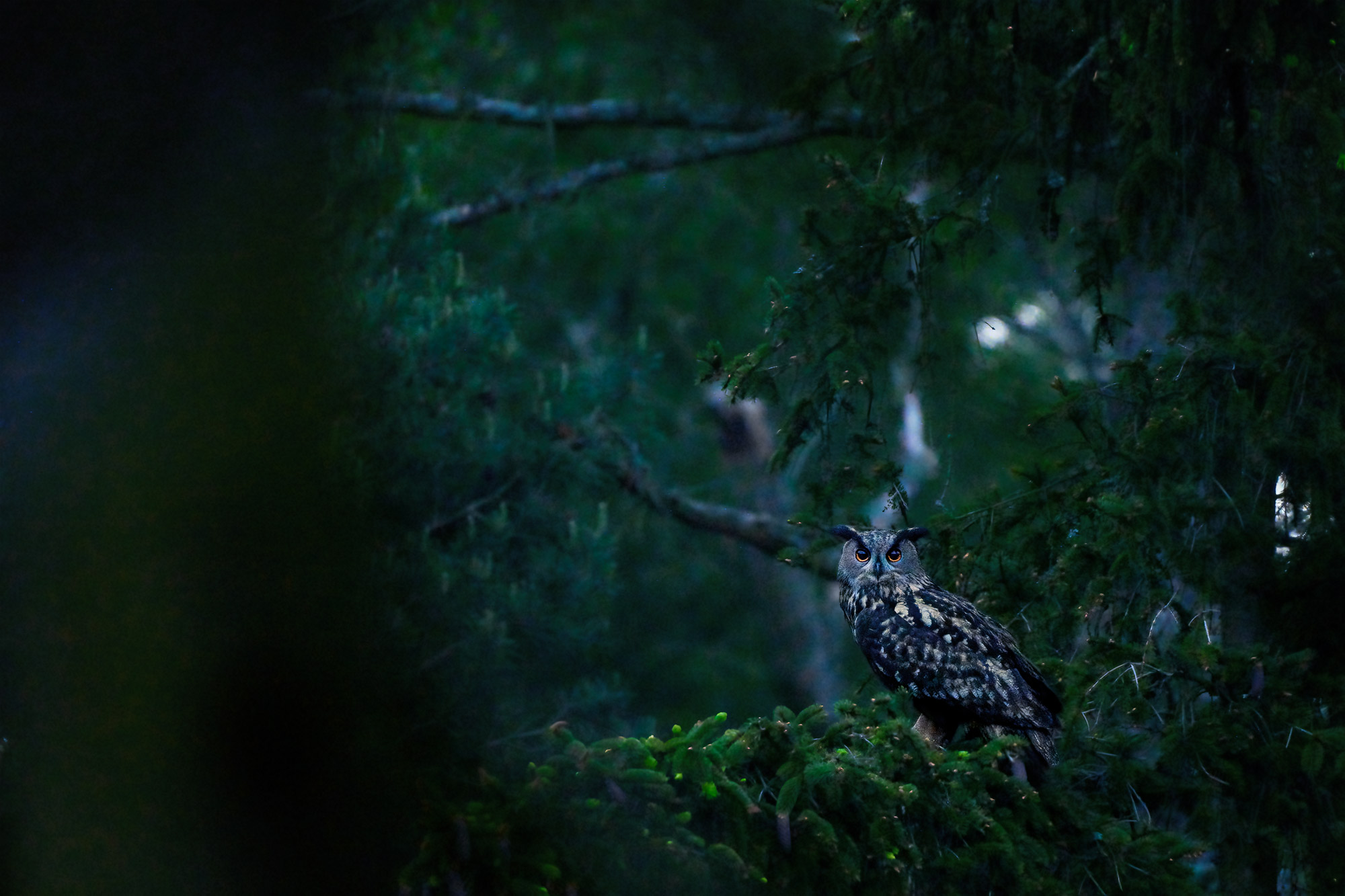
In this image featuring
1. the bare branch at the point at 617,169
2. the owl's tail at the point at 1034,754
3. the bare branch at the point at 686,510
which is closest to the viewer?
the owl's tail at the point at 1034,754

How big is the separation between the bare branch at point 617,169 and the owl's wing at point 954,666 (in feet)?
18.8

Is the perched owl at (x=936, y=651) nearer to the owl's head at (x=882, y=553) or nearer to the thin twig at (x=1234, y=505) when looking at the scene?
the owl's head at (x=882, y=553)

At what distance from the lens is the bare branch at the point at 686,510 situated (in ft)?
31.1

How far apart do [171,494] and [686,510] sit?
6.75 m

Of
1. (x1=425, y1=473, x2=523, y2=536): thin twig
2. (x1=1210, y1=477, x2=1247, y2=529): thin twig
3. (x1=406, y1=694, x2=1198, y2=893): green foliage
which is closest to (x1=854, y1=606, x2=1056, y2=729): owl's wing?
(x1=406, y1=694, x2=1198, y2=893): green foliage

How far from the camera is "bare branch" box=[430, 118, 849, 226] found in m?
10.2

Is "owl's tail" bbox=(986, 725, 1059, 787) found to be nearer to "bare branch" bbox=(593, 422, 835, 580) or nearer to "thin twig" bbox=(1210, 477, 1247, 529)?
"thin twig" bbox=(1210, 477, 1247, 529)

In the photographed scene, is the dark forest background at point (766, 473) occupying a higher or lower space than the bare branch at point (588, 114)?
lower

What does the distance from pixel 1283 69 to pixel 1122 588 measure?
1.94 meters

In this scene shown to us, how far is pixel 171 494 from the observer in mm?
3408

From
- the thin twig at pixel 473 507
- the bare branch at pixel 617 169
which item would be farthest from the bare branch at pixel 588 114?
the thin twig at pixel 473 507

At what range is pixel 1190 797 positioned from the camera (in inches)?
173

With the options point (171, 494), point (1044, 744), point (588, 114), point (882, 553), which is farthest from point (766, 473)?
point (588, 114)

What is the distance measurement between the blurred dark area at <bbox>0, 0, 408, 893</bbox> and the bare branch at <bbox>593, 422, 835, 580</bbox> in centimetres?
566
